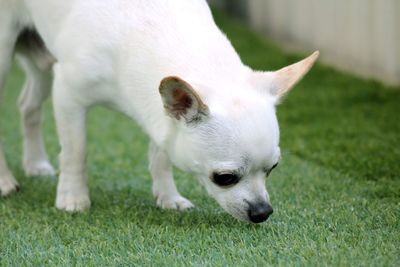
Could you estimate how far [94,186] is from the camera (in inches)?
158

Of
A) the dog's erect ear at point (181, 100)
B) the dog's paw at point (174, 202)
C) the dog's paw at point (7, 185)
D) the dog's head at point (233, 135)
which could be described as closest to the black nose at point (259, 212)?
the dog's head at point (233, 135)

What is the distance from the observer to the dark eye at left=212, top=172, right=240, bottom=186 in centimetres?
287

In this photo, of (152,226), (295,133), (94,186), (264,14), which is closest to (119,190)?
(94,186)

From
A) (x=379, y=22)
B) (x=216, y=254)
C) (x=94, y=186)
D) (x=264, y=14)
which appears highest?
(x=216, y=254)

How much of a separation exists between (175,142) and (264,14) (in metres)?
6.76

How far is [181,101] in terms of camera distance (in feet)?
9.42

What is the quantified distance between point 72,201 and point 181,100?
997 millimetres

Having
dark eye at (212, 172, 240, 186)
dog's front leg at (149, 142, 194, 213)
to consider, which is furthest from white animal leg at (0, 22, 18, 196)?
dark eye at (212, 172, 240, 186)

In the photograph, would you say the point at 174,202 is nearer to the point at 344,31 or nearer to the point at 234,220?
the point at 234,220

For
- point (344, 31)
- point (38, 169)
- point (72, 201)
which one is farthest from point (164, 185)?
point (344, 31)

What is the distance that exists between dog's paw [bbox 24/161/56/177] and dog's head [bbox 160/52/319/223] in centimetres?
150

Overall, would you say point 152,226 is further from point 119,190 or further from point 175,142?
point 119,190

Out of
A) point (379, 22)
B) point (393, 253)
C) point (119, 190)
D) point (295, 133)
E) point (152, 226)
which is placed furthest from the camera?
Answer: point (379, 22)

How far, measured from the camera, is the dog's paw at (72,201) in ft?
11.6
